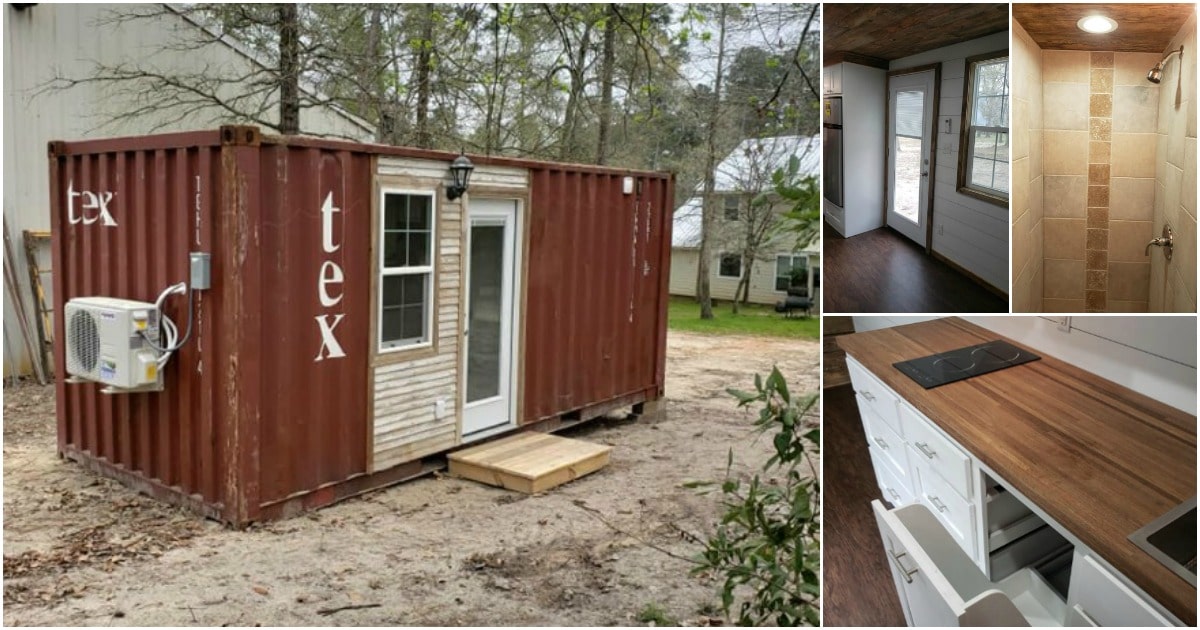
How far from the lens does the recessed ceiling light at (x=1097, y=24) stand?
143 centimetres

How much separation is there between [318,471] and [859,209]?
14.5ft

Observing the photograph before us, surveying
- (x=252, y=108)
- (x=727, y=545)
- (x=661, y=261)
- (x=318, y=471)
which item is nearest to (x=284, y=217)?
(x=318, y=471)

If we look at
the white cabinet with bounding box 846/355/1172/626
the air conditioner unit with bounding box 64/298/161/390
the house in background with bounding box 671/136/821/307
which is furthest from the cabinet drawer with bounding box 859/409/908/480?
the house in background with bounding box 671/136/821/307

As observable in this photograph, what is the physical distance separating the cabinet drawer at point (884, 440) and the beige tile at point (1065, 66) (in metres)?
1.49

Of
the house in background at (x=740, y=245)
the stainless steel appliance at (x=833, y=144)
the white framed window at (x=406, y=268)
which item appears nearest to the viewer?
the stainless steel appliance at (x=833, y=144)

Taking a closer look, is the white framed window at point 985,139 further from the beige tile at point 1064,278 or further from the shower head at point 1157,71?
the shower head at point 1157,71

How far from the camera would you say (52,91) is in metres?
8.76

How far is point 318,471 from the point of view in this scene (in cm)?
519

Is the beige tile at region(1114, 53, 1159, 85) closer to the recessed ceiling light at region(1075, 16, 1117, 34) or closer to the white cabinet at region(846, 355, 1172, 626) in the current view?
the recessed ceiling light at region(1075, 16, 1117, 34)

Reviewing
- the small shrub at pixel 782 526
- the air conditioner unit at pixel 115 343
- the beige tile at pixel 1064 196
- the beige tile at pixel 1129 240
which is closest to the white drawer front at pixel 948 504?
the small shrub at pixel 782 526

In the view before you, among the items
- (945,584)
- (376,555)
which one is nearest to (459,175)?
(376,555)

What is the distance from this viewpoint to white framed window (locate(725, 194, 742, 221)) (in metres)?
17.8

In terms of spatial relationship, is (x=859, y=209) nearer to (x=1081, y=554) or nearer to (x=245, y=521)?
(x=1081, y=554)

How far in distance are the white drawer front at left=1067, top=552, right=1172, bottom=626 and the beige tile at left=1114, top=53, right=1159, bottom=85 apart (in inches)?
33.9
